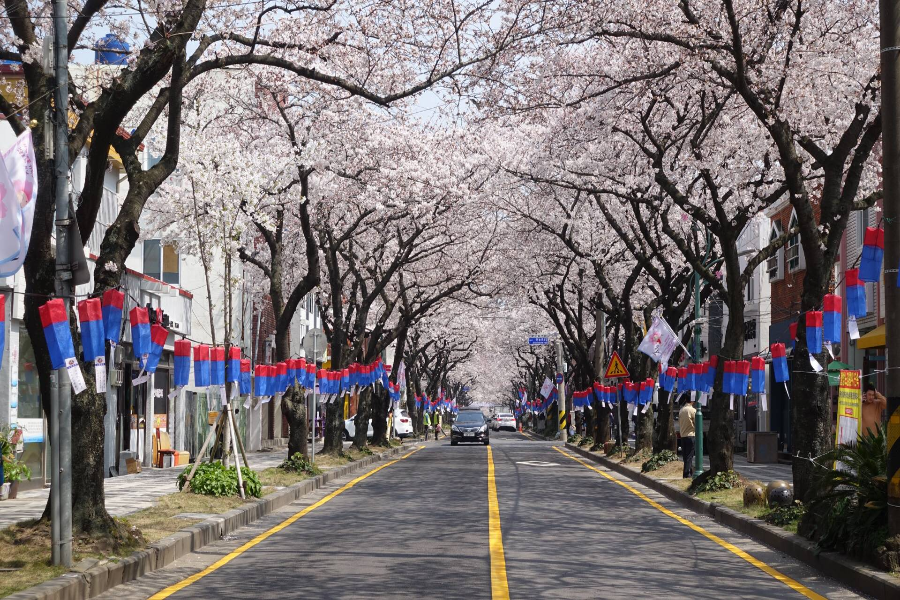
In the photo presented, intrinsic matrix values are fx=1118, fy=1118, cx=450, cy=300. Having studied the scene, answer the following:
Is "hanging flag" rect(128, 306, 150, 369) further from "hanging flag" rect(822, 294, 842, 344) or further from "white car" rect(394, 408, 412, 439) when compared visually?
"white car" rect(394, 408, 412, 439)

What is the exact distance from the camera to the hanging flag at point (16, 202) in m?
9.05

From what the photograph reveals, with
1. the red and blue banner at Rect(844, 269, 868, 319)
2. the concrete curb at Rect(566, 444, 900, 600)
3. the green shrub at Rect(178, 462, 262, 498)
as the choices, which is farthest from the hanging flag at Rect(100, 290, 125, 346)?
the red and blue banner at Rect(844, 269, 868, 319)

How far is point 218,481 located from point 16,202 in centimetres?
923

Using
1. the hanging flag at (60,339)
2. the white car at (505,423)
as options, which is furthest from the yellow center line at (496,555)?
the white car at (505,423)

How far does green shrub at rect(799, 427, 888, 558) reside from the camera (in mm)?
10883

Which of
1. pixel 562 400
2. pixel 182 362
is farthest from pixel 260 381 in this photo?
pixel 562 400

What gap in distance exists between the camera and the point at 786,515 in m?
14.4

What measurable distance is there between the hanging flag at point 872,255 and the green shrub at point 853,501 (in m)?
1.67

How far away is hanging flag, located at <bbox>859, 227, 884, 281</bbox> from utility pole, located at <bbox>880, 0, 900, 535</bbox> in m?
1.11

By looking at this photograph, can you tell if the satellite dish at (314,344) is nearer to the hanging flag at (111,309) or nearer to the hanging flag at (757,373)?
the hanging flag at (757,373)

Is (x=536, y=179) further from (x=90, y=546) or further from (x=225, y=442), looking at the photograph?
(x=90, y=546)

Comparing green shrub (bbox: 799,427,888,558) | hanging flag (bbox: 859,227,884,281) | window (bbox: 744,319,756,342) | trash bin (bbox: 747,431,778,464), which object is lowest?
trash bin (bbox: 747,431,778,464)

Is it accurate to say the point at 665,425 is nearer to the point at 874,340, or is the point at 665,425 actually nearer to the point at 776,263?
the point at 874,340

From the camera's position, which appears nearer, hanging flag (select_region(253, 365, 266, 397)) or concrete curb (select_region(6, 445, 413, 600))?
concrete curb (select_region(6, 445, 413, 600))
